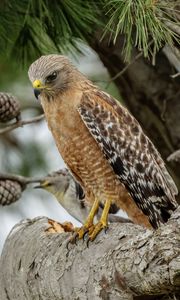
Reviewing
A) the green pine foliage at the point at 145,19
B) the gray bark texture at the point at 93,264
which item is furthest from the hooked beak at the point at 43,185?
the green pine foliage at the point at 145,19

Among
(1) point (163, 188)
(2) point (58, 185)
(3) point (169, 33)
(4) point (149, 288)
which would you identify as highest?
(3) point (169, 33)

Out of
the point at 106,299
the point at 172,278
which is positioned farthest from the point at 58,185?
the point at 172,278

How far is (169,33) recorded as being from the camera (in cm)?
449

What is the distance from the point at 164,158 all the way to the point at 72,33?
1.01m

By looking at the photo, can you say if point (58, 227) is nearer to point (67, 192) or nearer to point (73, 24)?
point (73, 24)

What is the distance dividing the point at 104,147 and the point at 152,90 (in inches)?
29.0

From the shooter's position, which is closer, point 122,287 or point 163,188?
point 122,287

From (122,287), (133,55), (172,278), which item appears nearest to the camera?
(172,278)

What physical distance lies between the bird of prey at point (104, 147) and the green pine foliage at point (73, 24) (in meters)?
0.16

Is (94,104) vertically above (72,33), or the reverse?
(72,33)

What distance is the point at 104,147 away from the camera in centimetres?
507

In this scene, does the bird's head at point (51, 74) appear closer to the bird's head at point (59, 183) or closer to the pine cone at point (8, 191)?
the pine cone at point (8, 191)

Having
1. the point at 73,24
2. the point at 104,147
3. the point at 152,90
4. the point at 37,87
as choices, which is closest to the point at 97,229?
the point at 104,147

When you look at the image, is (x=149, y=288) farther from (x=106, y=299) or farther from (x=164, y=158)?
(x=164, y=158)
